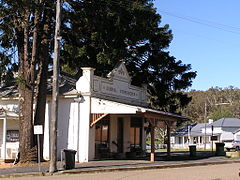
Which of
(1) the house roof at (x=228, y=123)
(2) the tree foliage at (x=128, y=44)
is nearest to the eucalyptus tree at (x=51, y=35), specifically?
(2) the tree foliage at (x=128, y=44)

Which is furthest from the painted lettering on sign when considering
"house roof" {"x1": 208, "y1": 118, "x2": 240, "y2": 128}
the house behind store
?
"house roof" {"x1": 208, "y1": 118, "x2": 240, "y2": 128}

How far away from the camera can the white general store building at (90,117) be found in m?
24.1

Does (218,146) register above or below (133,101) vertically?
below

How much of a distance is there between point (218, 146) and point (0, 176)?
21.4m

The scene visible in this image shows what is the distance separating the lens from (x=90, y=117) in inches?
952

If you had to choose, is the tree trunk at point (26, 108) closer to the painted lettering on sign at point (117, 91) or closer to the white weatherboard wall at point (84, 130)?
the white weatherboard wall at point (84, 130)

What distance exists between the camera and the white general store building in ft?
78.9

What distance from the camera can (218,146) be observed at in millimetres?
34531

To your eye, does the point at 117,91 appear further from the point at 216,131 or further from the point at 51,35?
the point at 216,131

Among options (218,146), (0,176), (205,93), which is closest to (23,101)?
(0,176)

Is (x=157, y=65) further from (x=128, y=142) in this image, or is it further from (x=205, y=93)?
(x=205, y=93)

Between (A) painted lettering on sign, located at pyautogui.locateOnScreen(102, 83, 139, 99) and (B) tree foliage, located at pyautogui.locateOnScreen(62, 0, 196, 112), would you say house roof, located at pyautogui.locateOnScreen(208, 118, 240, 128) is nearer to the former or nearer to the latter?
(B) tree foliage, located at pyautogui.locateOnScreen(62, 0, 196, 112)

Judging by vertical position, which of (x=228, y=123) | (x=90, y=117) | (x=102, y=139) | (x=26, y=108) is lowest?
(x=102, y=139)

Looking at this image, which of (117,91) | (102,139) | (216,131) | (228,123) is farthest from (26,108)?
(228,123)
